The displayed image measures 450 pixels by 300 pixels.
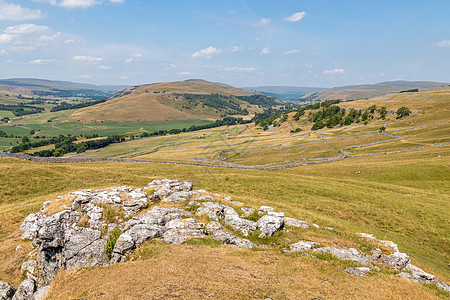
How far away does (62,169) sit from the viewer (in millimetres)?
47750

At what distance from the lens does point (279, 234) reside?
67.8ft

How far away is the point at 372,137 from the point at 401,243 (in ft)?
292

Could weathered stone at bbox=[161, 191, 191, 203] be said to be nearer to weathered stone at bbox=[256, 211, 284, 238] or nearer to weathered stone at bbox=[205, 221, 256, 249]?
weathered stone at bbox=[205, 221, 256, 249]

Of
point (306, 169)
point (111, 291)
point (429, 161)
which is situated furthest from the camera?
point (306, 169)

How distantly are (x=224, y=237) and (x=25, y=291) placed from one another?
14.3 m

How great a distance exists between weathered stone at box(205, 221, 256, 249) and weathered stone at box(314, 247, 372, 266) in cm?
577

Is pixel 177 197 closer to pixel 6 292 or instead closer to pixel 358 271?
pixel 6 292

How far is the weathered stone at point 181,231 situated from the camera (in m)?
18.0

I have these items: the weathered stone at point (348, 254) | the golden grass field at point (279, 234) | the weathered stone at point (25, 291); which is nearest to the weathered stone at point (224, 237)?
the golden grass field at point (279, 234)

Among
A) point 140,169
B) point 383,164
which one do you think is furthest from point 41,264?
point 383,164

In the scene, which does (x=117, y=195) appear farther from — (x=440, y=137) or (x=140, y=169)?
(x=440, y=137)

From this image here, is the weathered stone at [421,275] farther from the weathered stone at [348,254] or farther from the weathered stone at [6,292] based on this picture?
the weathered stone at [6,292]

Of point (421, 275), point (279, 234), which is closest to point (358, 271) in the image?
point (421, 275)

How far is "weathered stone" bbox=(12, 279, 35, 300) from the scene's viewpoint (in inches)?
585
